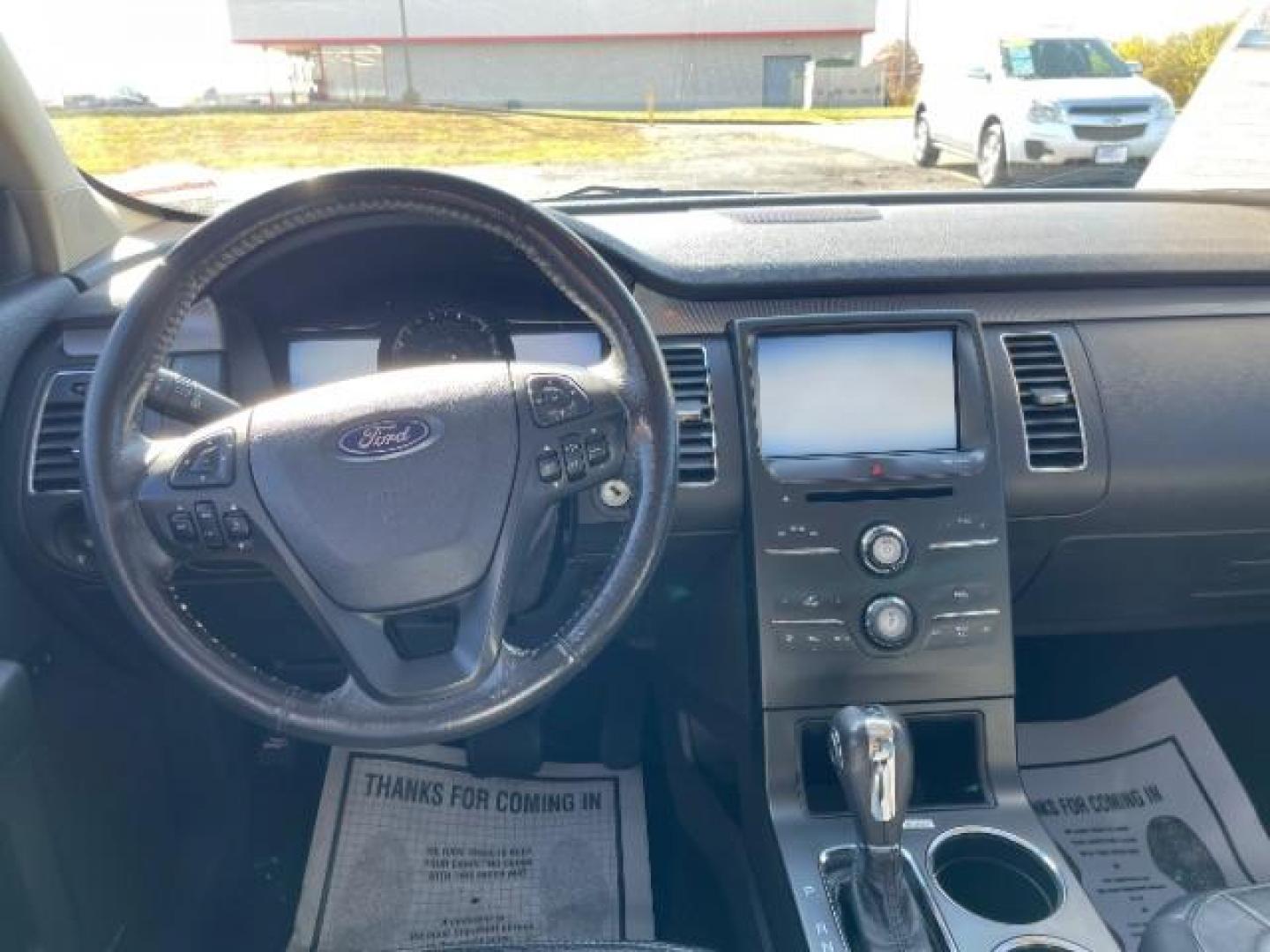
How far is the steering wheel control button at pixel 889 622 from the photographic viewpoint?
166 centimetres

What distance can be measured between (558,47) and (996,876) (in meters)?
1.44

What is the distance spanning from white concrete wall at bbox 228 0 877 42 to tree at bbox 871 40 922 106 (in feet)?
1.16

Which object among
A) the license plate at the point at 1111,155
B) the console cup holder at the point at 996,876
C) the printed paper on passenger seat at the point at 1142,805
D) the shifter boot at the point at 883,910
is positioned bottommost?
the printed paper on passenger seat at the point at 1142,805

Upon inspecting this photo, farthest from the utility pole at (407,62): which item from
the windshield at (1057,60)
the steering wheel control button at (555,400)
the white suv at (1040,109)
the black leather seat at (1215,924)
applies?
the windshield at (1057,60)

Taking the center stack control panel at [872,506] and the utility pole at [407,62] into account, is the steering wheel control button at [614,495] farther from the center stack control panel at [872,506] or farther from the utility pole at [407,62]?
the utility pole at [407,62]

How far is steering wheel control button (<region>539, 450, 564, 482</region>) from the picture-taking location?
4.33 feet

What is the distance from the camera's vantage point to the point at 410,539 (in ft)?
4.20

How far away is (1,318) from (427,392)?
0.70 meters

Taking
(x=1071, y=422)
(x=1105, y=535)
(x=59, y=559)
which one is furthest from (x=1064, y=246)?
(x=59, y=559)

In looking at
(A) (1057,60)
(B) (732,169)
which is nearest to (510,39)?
(B) (732,169)

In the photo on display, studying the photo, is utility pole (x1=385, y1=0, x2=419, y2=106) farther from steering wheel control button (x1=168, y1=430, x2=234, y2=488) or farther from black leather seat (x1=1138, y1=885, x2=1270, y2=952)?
black leather seat (x1=1138, y1=885, x2=1270, y2=952)

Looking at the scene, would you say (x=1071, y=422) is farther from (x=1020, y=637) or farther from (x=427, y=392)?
(x=427, y=392)

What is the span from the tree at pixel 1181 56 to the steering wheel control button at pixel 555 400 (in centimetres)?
→ 150

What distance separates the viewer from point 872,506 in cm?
166
